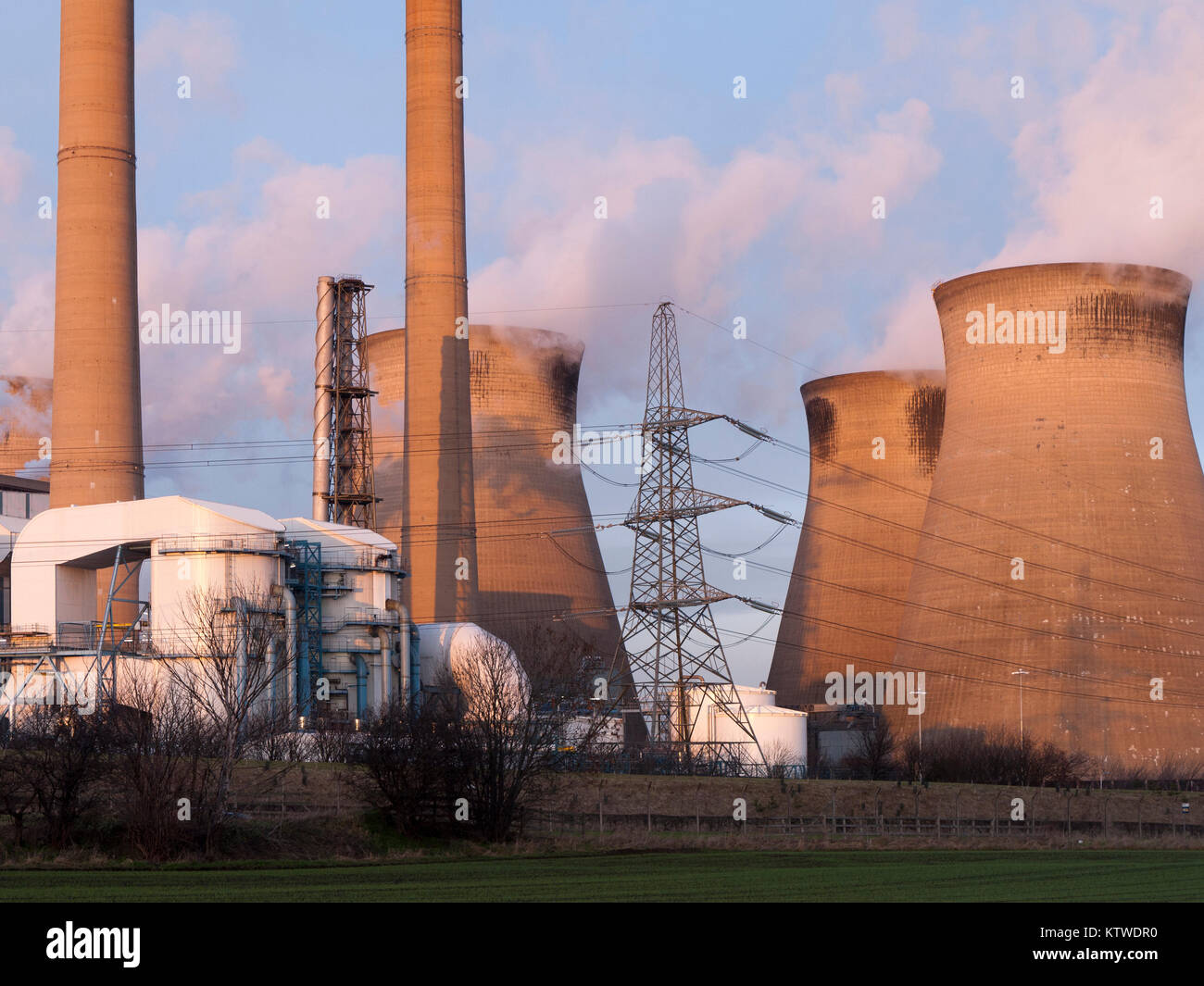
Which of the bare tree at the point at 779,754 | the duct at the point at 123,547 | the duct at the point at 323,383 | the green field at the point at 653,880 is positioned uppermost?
the duct at the point at 323,383

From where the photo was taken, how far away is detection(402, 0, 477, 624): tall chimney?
135 ft

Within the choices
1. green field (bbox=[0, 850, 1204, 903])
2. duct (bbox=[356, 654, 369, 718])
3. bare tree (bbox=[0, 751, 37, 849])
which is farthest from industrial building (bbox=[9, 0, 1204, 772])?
green field (bbox=[0, 850, 1204, 903])

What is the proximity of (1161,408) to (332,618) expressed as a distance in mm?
23052

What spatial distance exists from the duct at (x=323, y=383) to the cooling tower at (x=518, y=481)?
25.9ft

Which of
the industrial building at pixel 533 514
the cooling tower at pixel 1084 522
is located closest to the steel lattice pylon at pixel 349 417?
the industrial building at pixel 533 514

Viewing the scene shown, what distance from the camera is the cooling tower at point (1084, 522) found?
42.0m

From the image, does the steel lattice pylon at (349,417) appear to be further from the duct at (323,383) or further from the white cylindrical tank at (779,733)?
the white cylindrical tank at (779,733)

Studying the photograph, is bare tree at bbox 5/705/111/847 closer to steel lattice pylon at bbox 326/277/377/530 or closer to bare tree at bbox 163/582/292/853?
bare tree at bbox 163/582/292/853

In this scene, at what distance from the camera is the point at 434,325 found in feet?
135

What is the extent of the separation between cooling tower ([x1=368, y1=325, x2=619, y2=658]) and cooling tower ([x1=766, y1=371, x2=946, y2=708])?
854 centimetres

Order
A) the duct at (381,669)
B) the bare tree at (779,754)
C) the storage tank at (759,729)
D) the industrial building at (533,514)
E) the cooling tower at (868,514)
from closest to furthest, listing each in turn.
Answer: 1. the industrial building at (533,514)
2. the duct at (381,669)
3. the storage tank at (759,729)
4. the bare tree at (779,754)
5. the cooling tower at (868,514)
